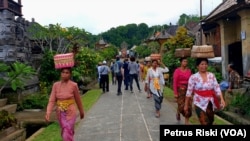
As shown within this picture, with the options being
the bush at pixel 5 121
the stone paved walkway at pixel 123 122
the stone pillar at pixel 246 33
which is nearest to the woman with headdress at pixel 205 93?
the stone paved walkway at pixel 123 122

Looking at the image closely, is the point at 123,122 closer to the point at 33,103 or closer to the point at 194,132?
the point at 194,132

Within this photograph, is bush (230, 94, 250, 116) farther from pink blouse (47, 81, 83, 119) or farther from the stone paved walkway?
pink blouse (47, 81, 83, 119)

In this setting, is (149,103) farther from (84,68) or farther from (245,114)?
(84,68)

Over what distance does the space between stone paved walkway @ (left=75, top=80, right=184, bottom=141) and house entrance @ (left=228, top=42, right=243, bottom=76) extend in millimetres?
5719

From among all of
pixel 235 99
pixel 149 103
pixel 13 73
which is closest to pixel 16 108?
pixel 13 73

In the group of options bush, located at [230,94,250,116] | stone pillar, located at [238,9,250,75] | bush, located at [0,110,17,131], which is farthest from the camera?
stone pillar, located at [238,9,250,75]

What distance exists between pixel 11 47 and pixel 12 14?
1.54m

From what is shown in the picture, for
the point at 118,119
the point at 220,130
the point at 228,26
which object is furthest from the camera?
the point at 228,26

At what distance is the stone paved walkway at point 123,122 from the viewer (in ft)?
29.8

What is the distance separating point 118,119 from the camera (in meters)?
11.2

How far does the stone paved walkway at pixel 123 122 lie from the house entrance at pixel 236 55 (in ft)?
18.8

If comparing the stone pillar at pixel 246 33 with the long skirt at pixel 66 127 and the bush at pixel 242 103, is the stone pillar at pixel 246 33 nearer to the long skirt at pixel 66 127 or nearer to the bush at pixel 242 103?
the bush at pixel 242 103

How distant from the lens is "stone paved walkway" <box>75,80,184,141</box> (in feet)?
29.8

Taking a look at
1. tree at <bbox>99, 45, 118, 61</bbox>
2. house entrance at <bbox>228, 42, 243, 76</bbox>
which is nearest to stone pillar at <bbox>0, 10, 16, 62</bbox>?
house entrance at <bbox>228, 42, 243, 76</bbox>
